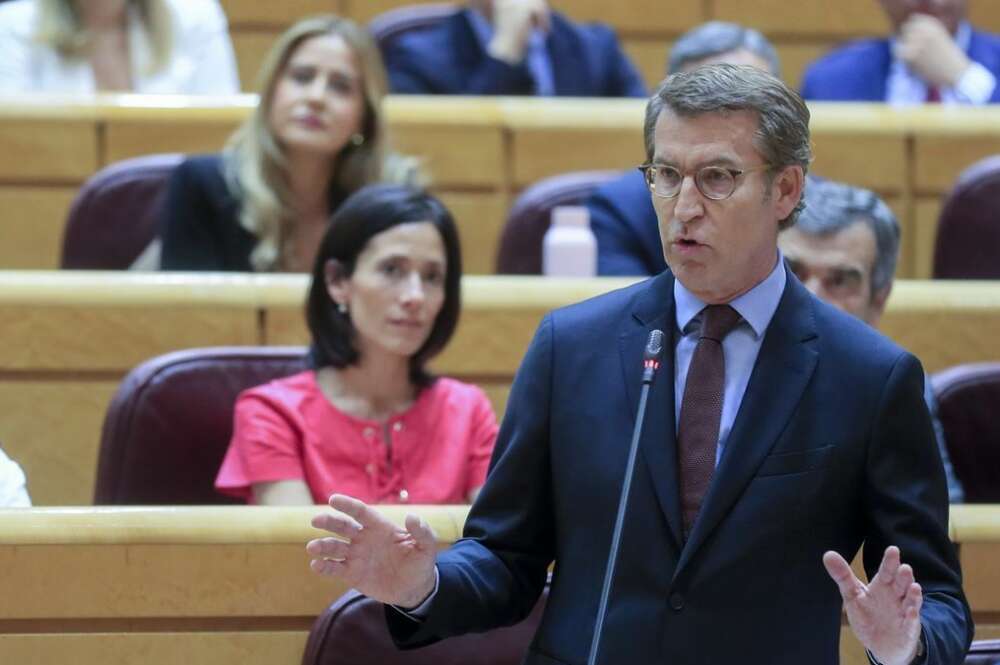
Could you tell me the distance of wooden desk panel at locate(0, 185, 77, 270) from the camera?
83.7 inches

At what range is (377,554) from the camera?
0.86 m

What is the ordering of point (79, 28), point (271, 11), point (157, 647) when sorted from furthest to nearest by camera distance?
point (271, 11)
point (79, 28)
point (157, 647)

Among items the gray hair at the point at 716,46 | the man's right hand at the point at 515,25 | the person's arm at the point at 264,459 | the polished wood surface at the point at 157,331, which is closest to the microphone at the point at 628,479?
the person's arm at the point at 264,459

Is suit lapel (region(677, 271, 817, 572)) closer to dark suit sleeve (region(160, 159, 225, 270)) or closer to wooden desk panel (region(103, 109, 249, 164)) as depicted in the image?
dark suit sleeve (region(160, 159, 225, 270))

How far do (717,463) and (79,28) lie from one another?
165cm

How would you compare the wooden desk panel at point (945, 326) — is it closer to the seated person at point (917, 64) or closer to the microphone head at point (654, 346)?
the seated person at point (917, 64)

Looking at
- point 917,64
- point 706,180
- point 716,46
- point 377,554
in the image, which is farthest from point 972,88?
point 377,554

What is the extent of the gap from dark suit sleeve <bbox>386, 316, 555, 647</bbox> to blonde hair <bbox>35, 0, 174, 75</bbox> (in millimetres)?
1533

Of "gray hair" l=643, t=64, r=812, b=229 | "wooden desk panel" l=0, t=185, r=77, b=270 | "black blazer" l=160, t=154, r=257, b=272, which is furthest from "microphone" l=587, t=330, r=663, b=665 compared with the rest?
"wooden desk panel" l=0, t=185, r=77, b=270

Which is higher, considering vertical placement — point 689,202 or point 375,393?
point 689,202

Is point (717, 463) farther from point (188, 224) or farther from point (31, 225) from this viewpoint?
point (31, 225)

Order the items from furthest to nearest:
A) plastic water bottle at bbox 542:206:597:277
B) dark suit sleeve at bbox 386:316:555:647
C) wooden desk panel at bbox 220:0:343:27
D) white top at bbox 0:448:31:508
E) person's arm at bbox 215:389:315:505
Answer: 1. wooden desk panel at bbox 220:0:343:27
2. plastic water bottle at bbox 542:206:597:277
3. person's arm at bbox 215:389:315:505
4. white top at bbox 0:448:31:508
5. dark suit sleeve at bbox 386:316:555:647

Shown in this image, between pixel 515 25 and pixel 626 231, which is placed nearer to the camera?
pixel 626 231

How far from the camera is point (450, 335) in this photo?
5.28 ft
